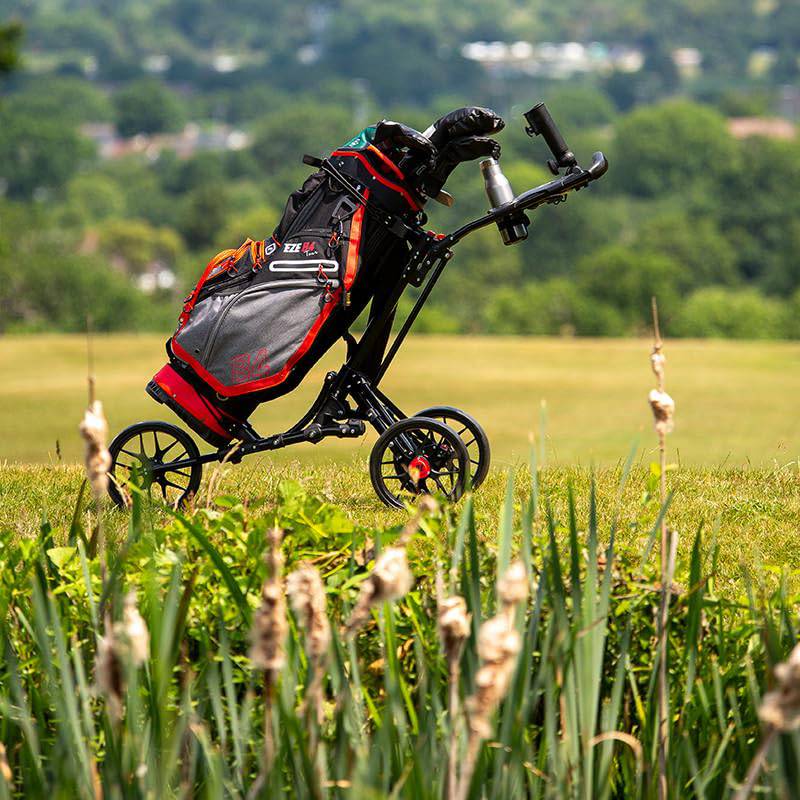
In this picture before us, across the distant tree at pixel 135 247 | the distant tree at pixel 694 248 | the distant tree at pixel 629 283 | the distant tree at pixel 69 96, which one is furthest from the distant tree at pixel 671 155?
the distant tree at pixel 69 96

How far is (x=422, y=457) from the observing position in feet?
19.4

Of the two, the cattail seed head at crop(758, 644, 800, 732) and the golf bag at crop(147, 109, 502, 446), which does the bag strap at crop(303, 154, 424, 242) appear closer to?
the golf bag at crop(147, 109, 502, 446)

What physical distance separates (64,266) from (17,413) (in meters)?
54.4

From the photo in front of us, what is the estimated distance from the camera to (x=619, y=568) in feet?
11.8

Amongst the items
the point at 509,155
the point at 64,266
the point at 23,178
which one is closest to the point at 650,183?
the point at 509,155

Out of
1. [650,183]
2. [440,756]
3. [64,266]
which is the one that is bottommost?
[440,756]

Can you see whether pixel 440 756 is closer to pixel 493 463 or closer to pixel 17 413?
pixel 493 463

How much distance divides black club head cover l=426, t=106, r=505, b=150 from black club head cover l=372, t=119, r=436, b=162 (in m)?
0.16

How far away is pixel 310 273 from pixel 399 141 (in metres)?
0.61

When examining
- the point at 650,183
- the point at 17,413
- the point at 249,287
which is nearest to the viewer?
the point at 249,287

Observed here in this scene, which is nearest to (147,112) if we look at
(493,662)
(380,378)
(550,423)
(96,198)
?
(96,198)

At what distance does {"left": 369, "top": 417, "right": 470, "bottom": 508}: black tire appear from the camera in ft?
19.1

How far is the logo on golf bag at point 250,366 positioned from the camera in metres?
5.84

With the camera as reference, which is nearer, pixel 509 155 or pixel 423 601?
pixel 423 601
